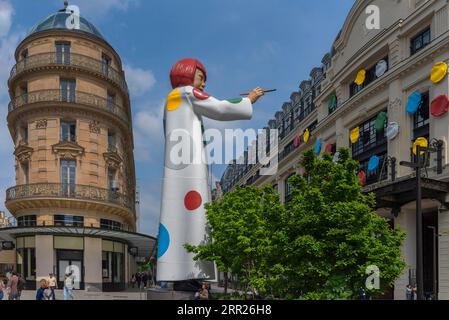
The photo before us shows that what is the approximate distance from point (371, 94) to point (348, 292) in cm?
2111

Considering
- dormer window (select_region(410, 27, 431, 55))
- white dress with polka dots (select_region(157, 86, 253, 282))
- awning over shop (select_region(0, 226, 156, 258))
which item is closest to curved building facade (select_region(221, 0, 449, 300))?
dormer window (select_region(410, 27, 431, 55))

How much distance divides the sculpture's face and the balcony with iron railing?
21.0m

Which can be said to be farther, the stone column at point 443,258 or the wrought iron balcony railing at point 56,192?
the wrought iron balcony railing at point 56,192

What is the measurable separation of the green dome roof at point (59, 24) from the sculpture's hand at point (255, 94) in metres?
24.4

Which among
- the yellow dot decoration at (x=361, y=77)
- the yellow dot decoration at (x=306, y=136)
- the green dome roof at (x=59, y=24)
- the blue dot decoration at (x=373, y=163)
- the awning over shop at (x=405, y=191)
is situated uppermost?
the green dome roof at (x=59, y=24)

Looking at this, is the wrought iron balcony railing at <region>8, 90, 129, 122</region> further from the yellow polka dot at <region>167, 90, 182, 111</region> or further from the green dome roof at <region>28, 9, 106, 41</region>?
the yellow polka dot at <region>167, 90, 182, 111</region>

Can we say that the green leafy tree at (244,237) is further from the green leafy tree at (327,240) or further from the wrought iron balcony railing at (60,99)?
the wrought iron balcony railing at (60,99)

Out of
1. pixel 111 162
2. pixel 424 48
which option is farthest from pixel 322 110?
pixel 111 162

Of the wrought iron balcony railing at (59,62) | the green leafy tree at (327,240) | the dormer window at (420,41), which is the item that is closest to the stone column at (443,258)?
the dormer window at (420,41)

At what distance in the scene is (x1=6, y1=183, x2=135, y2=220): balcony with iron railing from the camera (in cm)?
3156

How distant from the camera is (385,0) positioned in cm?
3052

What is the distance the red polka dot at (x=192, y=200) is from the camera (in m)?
12.9

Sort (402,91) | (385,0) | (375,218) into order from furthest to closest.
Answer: (385,0), (402,91), (375,218)
